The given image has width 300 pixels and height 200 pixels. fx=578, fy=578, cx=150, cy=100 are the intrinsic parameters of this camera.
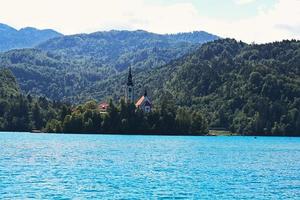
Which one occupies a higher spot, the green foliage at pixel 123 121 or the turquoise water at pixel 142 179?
the green foliage at pixel 123 121

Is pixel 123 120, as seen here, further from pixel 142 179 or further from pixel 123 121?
pixel 142 179

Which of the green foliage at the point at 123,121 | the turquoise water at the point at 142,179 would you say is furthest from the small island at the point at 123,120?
the turquoise water at the point at 142,179

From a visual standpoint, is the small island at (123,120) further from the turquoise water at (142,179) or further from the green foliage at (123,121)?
the turquoise water at (142,179)

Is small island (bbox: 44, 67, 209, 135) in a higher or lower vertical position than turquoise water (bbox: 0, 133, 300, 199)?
higher

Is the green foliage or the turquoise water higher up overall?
the green foliage

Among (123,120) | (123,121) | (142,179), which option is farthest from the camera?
(123,121)

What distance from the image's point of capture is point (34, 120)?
19975 cm

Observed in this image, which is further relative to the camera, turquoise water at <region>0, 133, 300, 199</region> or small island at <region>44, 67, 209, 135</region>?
small island at <region>44, 67, 209, 135</region>

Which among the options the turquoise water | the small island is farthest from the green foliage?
the turquoise water

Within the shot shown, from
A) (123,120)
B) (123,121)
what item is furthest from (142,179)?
(123,121)

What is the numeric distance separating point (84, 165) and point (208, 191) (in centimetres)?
2482

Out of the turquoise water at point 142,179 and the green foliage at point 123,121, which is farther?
the green foliage at point 123,121

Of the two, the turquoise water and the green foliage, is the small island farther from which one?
the turquoise water

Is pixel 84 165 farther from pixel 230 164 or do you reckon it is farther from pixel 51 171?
pixel 230 164
